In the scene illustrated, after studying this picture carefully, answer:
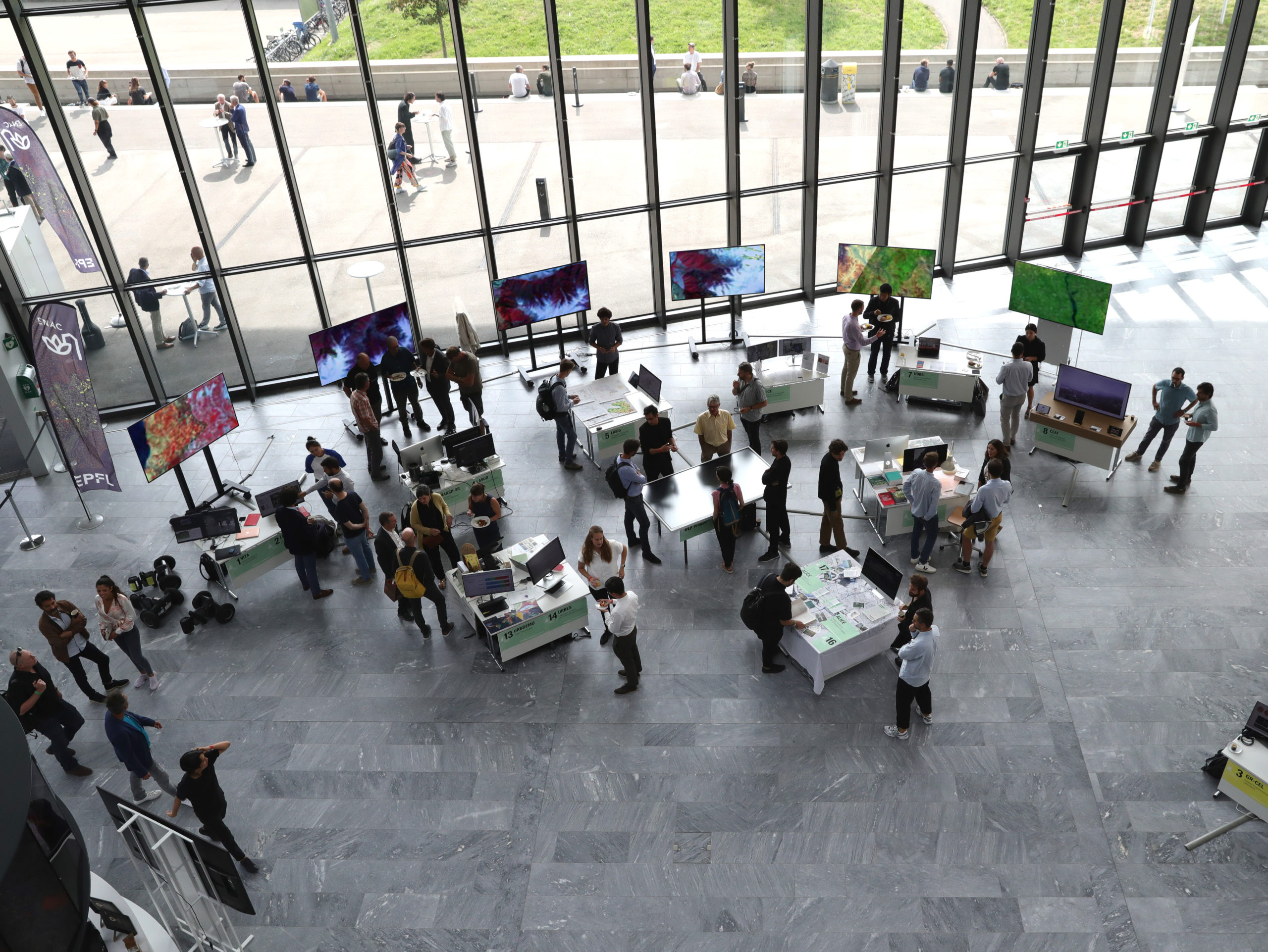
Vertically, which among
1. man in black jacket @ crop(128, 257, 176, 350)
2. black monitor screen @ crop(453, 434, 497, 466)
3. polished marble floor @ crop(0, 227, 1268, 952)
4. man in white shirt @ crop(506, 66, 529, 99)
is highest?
man in white shirt @ crop(506, 66, 529, 99)

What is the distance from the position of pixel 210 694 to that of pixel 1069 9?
16.3 m

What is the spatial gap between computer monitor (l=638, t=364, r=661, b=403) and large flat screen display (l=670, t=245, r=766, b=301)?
2.53 m

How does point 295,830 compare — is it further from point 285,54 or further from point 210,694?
point 285,54

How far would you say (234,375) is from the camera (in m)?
15.5

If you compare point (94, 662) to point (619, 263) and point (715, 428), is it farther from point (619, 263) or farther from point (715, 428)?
point (619, 263)

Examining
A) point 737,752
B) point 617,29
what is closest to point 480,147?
point 617,29

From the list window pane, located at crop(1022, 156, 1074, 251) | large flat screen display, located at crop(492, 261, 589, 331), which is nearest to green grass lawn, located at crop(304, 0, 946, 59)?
large flat screen display, located at crop(492, 261, 589, 331)

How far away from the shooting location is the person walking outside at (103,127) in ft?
42.7

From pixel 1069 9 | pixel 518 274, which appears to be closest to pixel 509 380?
pixel 518 274

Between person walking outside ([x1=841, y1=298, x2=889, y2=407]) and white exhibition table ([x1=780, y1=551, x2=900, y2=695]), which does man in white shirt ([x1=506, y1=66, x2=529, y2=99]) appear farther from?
white exhibition table ([x1=780, y1=551, x2=900, y2=695])

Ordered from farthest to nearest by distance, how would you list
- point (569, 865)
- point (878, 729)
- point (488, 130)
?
point (488, 130) < point (878, 729) < point (569, 865)

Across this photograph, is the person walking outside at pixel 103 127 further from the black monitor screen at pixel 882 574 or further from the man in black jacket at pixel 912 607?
the man in black jacket at pixel 912 607

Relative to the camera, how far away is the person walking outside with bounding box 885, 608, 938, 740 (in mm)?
8234

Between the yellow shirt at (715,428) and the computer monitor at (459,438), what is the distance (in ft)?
8.95
